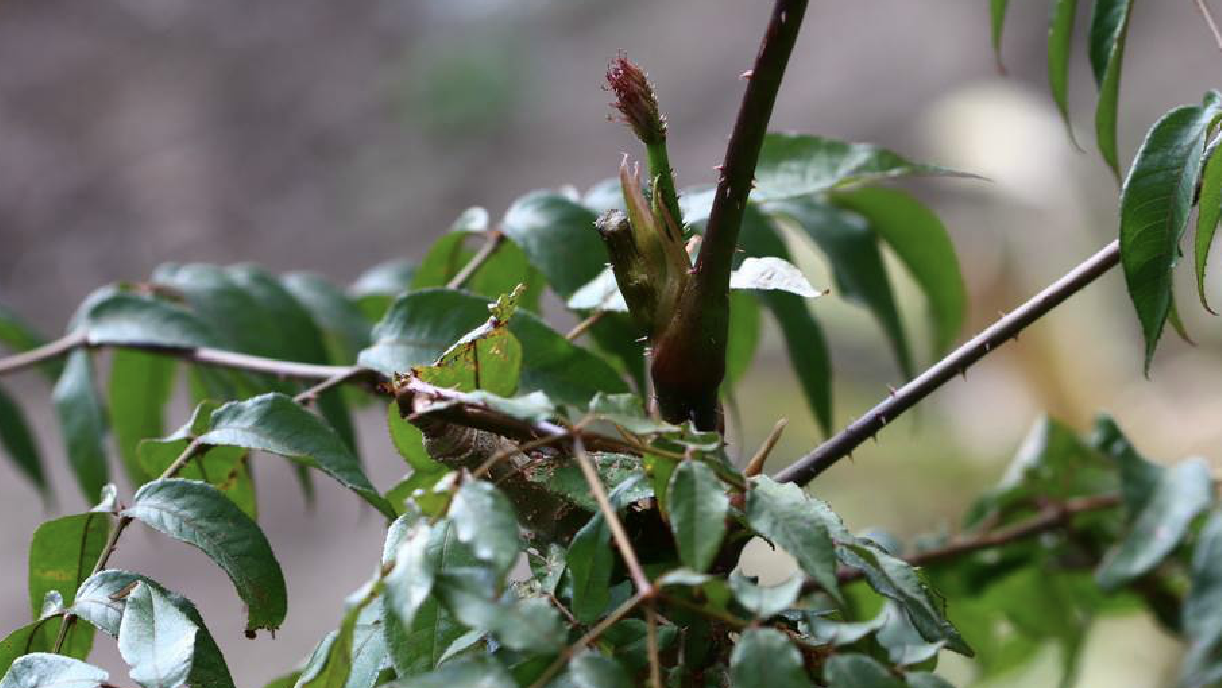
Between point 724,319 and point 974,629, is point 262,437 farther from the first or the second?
point 974,629

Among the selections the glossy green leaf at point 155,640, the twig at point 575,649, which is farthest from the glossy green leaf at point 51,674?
the twig at point 575,649

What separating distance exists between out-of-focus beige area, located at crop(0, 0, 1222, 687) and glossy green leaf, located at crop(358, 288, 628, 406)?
2218 mm

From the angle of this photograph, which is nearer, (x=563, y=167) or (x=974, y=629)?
(x=974, y=629)

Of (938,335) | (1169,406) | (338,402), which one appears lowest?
(1169,406)

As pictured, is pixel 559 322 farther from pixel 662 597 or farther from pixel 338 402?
pixel 662 597

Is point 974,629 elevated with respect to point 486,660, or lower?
lower

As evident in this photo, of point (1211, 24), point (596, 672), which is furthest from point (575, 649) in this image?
point (1211, 24)

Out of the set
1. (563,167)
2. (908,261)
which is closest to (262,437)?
(908,261)

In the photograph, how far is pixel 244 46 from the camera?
452 centimetres

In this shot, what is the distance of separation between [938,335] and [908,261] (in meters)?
0.04

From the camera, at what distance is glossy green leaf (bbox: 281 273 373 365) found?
26.4 inches

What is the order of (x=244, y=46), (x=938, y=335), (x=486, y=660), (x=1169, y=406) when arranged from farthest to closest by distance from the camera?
(x=244, y=46) → (x=1169, y=406) → (x=938, y=335) → (x=486, y=660)

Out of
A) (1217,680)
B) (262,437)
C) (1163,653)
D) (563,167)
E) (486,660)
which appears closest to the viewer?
(486,660)

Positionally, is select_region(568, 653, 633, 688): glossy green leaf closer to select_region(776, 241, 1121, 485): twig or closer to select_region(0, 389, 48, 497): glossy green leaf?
select_region(776, 241, 1121, 485): twig
